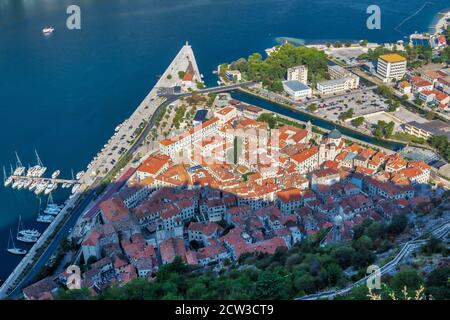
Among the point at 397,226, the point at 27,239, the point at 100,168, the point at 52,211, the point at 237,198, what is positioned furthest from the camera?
the point at 100,168

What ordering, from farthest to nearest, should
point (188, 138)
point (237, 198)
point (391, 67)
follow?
point (391, 67) < point (188, 138) < point (237, 198)

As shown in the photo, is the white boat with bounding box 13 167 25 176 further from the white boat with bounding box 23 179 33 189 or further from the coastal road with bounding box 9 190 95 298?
the coastal road with bounding box 9 190 95 298

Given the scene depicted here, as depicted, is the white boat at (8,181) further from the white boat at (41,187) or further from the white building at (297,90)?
the white building at (297,90)

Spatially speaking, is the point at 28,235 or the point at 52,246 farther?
the point at 28,235

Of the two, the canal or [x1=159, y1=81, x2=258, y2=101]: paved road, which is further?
[x1=159, y1=81, x2=258, y2=101]: paved road

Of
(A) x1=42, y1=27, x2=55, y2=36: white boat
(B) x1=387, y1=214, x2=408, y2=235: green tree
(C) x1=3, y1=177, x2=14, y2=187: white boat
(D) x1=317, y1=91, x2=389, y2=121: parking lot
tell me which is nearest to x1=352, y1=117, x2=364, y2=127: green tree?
(D) x1=317, y1=91, x2=389, y2=121: parking lot

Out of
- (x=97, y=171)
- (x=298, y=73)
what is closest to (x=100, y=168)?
(x=97, y=171)

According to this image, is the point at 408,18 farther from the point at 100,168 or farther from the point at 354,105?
the point at 100,168
